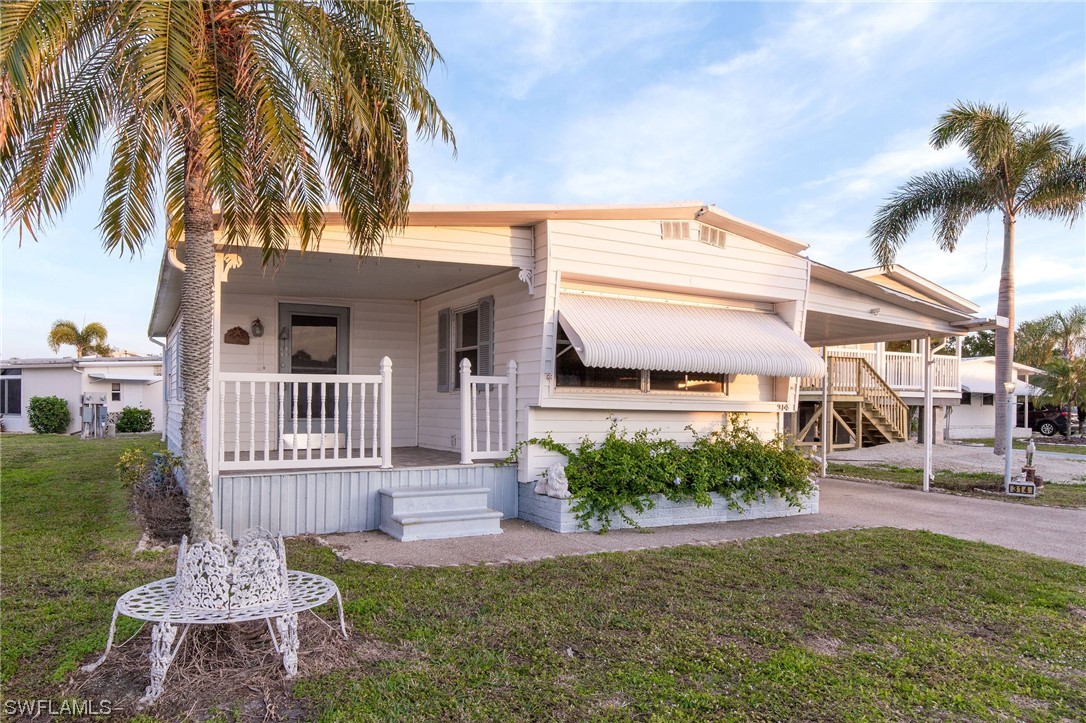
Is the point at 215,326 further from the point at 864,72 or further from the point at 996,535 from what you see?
the point at 864,72

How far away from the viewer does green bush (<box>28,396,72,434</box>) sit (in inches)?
1006

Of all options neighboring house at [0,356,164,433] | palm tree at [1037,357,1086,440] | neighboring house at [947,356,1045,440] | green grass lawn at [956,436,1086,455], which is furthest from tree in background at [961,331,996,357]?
neighboring house at [0,356,164,433]

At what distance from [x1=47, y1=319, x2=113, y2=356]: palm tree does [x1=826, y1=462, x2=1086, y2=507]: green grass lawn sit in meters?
44.7

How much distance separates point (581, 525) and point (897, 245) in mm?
10841

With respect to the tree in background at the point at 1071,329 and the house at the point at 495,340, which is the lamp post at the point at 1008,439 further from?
the tree in background at the point at 1071,329

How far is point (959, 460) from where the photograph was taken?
1712cm

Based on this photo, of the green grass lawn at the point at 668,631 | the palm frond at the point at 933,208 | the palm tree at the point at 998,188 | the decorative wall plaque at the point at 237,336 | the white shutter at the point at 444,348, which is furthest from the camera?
the palm frond at the point at 933,208

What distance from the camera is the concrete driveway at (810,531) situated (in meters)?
6.52

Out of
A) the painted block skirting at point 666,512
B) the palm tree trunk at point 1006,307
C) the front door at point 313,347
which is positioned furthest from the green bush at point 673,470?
the palm tree trunk at point 1006,307

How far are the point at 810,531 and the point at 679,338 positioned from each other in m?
2.57

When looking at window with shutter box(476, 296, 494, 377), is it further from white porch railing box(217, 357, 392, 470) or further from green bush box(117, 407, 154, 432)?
green bush box(117, 407, 154, 432)

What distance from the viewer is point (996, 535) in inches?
313

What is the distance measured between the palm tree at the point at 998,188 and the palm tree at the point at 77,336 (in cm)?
4574

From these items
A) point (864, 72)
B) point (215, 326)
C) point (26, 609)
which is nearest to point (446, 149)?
point (215, 326)
